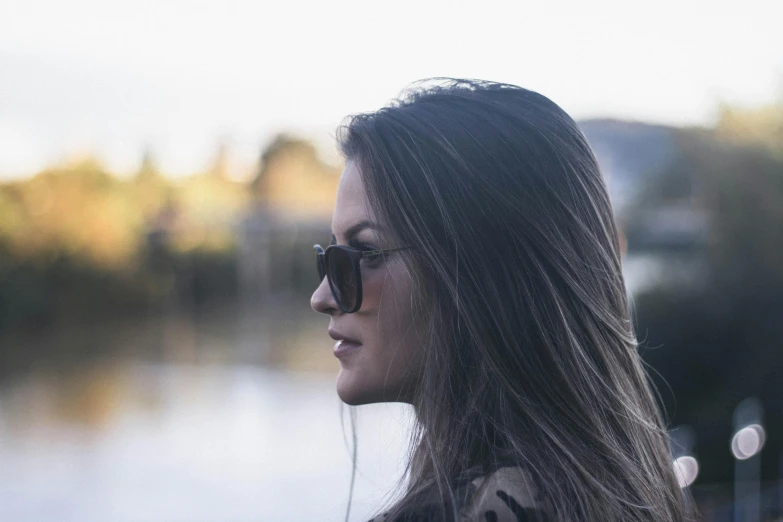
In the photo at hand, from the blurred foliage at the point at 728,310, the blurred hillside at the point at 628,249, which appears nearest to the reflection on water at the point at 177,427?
the blurred hillside at the point at 628,249

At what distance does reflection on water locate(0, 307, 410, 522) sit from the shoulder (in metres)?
7.01

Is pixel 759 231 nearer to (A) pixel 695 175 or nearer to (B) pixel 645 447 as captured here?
(A) pixel 695 175

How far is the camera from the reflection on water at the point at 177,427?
12.3 metres

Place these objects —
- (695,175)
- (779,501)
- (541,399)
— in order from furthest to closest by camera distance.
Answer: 1. (695,175)
2. (779,501)
3. (541,399)

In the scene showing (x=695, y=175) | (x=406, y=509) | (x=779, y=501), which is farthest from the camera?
(x=695, y=175)

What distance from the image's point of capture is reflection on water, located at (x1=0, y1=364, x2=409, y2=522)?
1212 cm

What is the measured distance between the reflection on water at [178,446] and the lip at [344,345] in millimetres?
7703

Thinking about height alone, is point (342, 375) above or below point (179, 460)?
above

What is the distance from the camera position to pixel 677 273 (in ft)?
49.1

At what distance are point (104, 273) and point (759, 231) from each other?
49.0 feet

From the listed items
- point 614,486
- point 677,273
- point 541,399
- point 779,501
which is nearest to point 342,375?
point 541,399

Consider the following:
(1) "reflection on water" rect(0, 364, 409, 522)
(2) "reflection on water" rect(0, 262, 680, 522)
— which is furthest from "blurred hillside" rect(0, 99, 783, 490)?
(1) "reflection on water" rect(0, 364, 409, 522)

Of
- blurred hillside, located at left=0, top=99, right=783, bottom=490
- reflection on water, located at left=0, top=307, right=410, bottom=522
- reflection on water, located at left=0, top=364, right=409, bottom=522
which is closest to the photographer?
reflection on water, located at left=0, top=364, right=409, bottom=522

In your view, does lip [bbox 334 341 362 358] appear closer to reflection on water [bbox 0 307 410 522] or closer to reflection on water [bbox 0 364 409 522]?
reflection on water [bbox 0 307 410 522]
